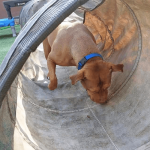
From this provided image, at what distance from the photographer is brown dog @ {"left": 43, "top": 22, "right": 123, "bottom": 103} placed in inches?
110

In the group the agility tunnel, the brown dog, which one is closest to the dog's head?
the brown dog

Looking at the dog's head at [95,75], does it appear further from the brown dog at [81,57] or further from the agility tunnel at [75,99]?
the agility tunnel at [75,99]

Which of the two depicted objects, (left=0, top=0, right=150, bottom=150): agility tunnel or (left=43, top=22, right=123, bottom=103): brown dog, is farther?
(left=43, top=22, right=123, bottom=103): brown dog

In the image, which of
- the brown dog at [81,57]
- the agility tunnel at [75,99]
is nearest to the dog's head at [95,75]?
the brown dog at [81,57]

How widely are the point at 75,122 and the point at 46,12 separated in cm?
162

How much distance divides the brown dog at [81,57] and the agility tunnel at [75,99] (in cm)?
33

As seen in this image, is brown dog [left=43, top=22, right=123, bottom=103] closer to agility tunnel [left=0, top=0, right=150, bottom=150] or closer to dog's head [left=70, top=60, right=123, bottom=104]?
dog's head [left=70, top=60, right=123, bottom=104]

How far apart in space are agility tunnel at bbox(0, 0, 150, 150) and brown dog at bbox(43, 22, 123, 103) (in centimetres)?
A: 33

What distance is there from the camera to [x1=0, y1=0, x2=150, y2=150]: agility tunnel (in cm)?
187

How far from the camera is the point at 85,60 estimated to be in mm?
2926

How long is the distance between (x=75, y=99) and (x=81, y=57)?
801 millimetres

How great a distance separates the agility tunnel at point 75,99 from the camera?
1.87m

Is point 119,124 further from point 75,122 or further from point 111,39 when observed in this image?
point 111,39

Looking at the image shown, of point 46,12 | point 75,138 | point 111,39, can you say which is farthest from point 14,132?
point 111,39
